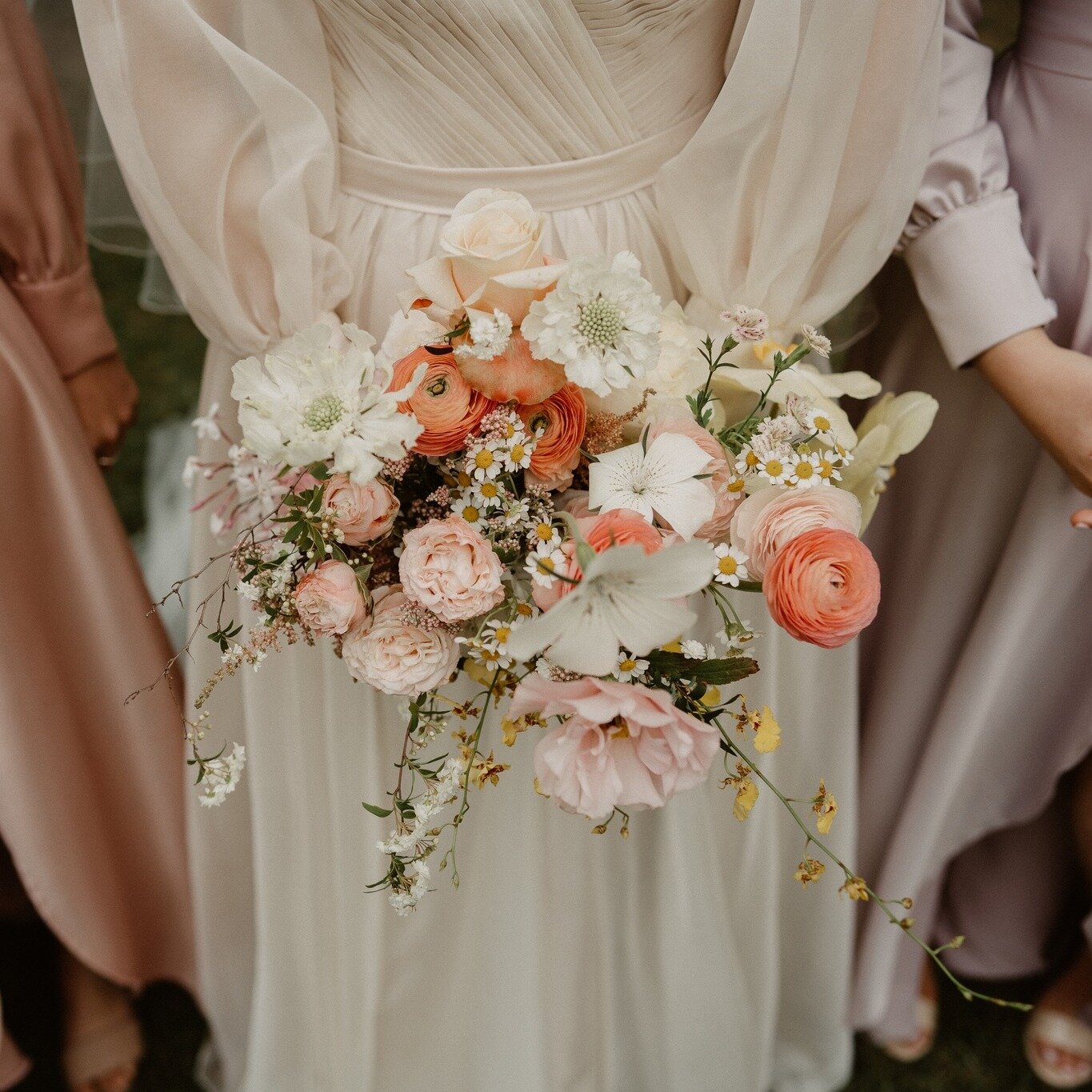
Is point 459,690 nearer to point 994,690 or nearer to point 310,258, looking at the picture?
point 310,258

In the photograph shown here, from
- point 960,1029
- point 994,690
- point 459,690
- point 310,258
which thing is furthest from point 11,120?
point 960,1029

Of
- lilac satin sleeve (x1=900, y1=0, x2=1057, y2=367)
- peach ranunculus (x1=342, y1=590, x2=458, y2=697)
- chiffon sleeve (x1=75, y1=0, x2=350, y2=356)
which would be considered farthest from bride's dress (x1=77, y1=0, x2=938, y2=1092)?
peach ranunculus (x1=342, y1=590, x2=458, y2=697)

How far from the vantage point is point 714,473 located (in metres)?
0.76

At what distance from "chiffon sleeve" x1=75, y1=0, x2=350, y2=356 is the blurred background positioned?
24 centimetres

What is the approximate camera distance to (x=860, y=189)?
92 centimetres

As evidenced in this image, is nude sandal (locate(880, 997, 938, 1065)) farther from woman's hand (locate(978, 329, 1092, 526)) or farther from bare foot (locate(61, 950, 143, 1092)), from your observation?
bare foot (locate(61, 950, 143, 1092))

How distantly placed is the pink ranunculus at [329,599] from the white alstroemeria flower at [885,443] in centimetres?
41

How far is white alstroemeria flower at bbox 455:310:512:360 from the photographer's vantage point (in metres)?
0.70

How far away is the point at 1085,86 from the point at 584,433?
678 millimetres

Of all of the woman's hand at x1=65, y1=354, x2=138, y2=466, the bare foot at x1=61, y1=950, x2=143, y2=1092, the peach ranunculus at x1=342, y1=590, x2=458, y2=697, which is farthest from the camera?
the bare foot at x1=61, y1=950, x2=143, y2=1092

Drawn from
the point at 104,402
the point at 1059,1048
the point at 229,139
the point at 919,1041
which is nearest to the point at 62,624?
the point at 104,402

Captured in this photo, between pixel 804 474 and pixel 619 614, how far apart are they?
201mm

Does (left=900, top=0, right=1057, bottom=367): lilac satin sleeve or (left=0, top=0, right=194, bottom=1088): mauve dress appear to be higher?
(left=900, top=0, right=1057, bottom=367): lilac satin sleeve

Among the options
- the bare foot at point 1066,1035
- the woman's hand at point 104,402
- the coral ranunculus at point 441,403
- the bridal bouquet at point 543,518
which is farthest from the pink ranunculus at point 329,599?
the bare foot at point 1066,1035
